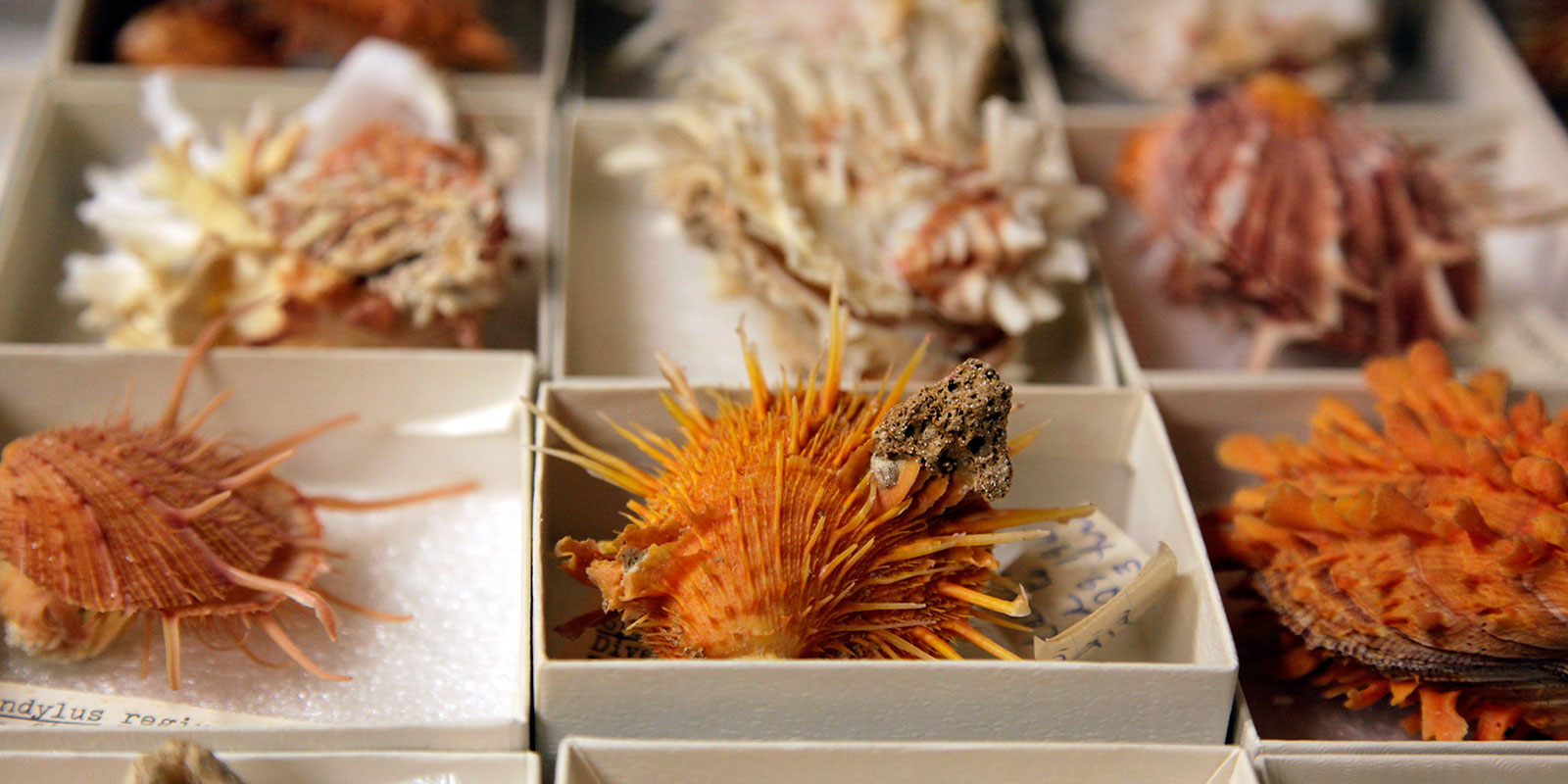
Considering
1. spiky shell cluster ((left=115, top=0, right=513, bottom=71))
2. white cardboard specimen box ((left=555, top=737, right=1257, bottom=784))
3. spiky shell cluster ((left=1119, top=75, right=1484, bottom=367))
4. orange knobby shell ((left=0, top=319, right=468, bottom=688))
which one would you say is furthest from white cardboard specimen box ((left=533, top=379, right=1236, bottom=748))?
spiky shell cluster ((left=115, top=0, right=513, bottom=71))

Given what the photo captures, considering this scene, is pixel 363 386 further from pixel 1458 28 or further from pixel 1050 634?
pixel 1458 28

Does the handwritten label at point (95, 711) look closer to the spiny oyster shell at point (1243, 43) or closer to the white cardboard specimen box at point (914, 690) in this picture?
the white cardboard specimen box at point (914, 690)

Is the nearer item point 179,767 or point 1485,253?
point 179,767

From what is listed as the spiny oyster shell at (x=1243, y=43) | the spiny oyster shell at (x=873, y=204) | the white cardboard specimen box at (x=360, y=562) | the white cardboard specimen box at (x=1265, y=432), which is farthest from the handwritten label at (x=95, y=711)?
the spiny oyster shell at (x=1243, y=43)

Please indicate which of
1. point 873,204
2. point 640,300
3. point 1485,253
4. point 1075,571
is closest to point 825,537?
point 1075,571

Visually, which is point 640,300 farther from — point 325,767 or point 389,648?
point 325,767
